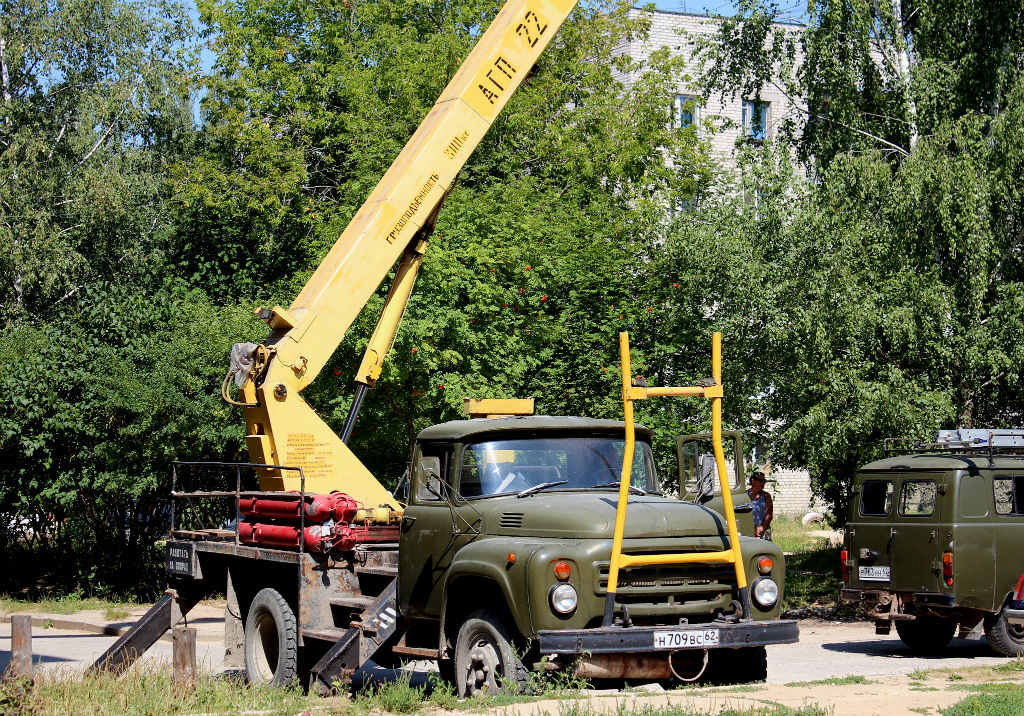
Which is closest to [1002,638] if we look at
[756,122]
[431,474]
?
[431,474]

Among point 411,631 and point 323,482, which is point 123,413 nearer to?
point 323,482

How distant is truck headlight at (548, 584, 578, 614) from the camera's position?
7.87m

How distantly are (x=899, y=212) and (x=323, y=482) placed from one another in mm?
9925

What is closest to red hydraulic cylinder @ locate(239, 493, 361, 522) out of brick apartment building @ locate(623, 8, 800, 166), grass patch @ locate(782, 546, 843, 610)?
grass patch @ locate(782, 546, 843, 610)

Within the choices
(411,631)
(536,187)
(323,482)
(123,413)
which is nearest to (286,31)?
(536,187)

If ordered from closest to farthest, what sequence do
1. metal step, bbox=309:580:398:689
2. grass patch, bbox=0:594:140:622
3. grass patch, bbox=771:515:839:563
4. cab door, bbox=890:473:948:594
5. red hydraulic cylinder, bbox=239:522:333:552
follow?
1. metal step, bbox=309:580:398:689
2. red hydraulic cylinder, bbox=239:522:333:552
3. cab door, bbox=890:473:948:594
4. grass patch, bbox=0:594:140:622
5. grass patch, bbox=771:515:839:563

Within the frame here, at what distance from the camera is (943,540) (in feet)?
A: 43.2

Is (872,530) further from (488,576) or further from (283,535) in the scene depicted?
(488,576)

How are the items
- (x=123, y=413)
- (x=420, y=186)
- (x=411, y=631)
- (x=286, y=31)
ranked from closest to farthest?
(x=411, y=631)
(x=420, y=186)
(x=123, y=413)
(x=286, y=31)

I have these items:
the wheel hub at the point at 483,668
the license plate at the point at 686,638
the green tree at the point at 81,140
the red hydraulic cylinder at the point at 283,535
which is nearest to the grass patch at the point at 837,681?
the license plate at the point at 686,638

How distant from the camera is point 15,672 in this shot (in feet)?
28.8

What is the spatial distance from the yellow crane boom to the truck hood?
3.05 metres

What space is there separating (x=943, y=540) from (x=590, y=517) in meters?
6.48

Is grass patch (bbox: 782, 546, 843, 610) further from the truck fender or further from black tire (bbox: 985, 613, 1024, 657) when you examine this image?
the truck fender
